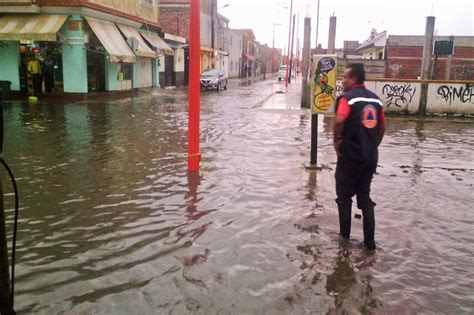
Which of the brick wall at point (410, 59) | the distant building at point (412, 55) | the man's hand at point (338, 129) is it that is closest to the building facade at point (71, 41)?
the man's hand at point (338, 129)

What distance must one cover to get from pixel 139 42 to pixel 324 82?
18938 mm

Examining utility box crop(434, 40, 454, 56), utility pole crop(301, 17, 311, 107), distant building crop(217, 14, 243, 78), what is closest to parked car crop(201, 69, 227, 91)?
utility pole crop(301, 17, 311, 107)

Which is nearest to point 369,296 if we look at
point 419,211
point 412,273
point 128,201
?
point 412,273

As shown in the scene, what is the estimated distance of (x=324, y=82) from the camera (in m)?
7.70

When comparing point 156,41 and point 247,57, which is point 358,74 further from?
point 247,57

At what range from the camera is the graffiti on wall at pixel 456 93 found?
17828 mm

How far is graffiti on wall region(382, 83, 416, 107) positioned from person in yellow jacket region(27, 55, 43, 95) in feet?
47.7

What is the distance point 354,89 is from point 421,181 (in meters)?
3.74

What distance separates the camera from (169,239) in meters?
4.87

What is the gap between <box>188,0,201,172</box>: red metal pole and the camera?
23.4ft

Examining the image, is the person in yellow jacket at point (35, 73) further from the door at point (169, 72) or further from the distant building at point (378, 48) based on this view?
the distant building at point (378, 48)

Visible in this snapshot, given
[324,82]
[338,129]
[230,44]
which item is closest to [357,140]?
[338,129]

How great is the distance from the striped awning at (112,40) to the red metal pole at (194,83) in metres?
13.8

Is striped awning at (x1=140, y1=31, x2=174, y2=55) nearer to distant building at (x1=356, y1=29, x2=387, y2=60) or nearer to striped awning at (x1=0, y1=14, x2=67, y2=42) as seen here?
striped awning at (x1=0, y1=14, x2=67, y2=42)
